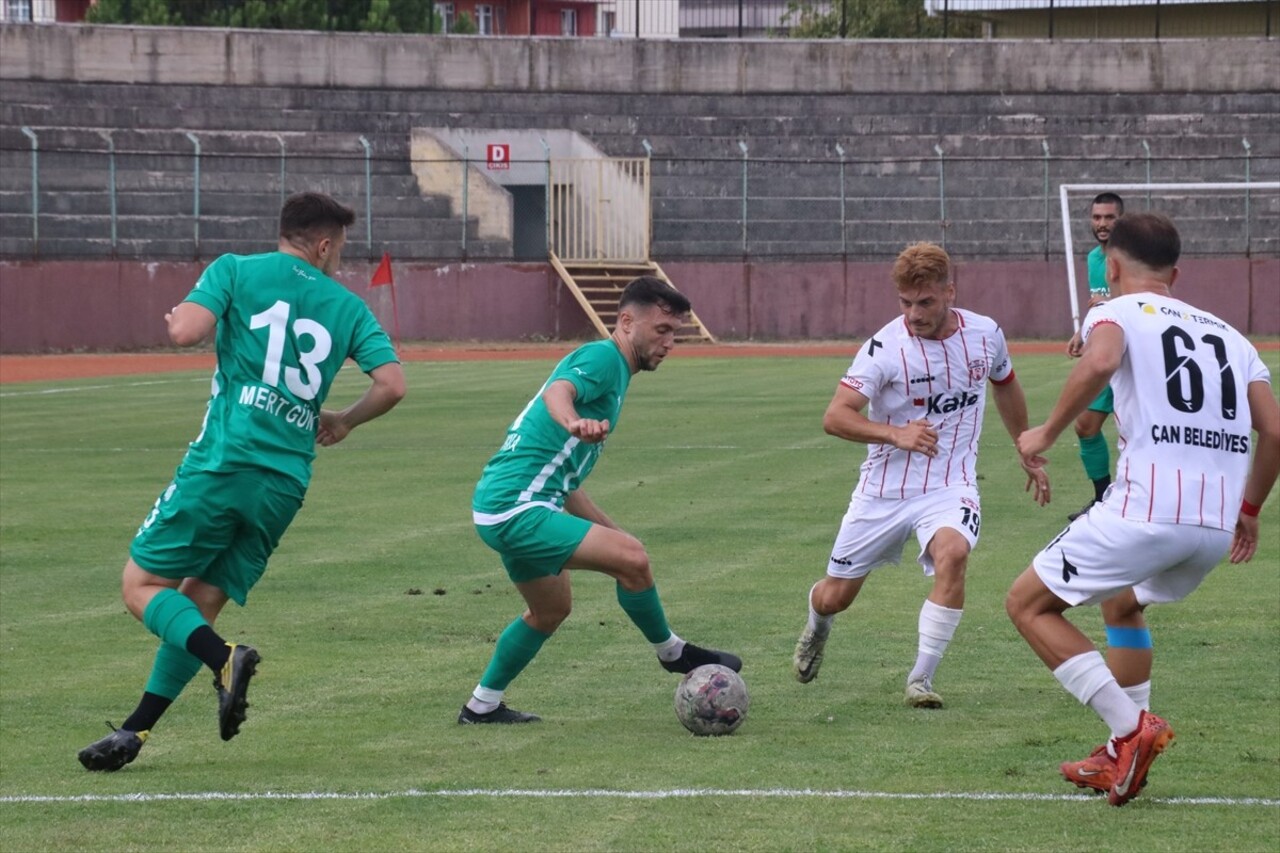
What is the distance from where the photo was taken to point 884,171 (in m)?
37.8

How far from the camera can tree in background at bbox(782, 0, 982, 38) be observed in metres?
52.7

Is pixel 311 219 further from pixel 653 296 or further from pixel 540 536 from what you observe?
pixel 540 536

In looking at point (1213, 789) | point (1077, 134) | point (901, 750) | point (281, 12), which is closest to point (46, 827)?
point (901, 750)

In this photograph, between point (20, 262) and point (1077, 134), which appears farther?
point (1077, 134)

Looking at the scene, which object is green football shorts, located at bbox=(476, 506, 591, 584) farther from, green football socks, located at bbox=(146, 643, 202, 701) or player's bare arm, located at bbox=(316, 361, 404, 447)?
green football socks, located at bbox=(146, 643, 202, 701)

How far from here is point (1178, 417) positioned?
580 cm

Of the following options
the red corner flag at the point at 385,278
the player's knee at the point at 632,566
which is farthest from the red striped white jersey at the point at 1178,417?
the red corner flag at the point at 385,278

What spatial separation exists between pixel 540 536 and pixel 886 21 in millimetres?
49750

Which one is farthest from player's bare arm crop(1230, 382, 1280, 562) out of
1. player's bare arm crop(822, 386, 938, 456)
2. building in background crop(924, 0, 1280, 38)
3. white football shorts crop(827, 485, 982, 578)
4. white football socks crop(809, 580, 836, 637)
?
building in background crop(924, 0, 1280, 38)

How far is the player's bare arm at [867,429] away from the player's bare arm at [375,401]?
1767 millimetres

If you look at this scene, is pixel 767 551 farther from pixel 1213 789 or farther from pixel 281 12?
pixel 281 12

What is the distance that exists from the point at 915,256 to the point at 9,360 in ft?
86.6

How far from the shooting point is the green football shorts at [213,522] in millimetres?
6543

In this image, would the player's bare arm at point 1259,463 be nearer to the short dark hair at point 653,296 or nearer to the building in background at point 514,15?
the short dark hair at point 653,296
